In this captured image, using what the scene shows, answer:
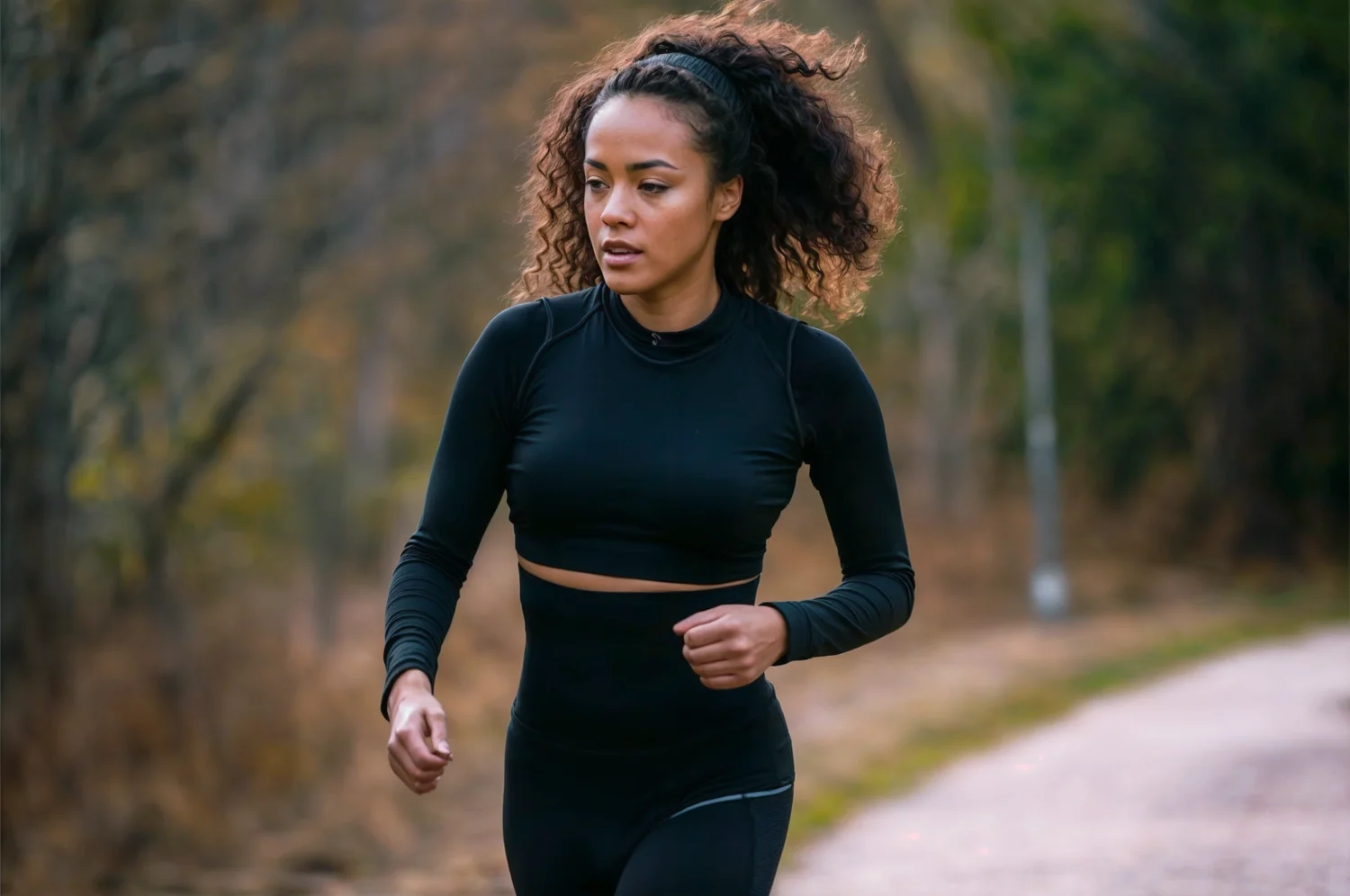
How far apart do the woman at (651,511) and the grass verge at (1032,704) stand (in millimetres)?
6126

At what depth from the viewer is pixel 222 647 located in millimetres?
12836

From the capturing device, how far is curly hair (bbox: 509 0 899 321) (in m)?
2.98

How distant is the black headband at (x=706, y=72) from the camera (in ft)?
9.60

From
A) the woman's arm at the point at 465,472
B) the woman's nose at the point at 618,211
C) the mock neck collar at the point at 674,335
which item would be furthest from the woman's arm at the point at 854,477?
the woman's arm at the point at 465,472

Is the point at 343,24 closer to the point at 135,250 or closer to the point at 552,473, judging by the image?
→ the point at 135,250

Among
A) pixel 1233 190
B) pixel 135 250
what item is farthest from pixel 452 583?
pixel 1233 190

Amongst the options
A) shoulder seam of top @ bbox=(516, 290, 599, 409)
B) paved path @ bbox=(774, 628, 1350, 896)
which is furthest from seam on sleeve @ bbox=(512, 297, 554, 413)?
paved path @ bbox=(774, 628, 1350, 896)

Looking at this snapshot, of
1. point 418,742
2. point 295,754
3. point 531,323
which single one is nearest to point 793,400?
point 531,323

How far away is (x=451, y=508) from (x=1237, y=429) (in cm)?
2421

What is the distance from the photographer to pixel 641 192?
2.83 metres

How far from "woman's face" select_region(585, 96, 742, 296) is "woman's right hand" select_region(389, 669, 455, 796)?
0.74m

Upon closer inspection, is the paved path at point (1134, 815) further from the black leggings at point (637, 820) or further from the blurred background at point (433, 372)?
the black leggings at point (637, 820)

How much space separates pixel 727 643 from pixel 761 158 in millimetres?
943

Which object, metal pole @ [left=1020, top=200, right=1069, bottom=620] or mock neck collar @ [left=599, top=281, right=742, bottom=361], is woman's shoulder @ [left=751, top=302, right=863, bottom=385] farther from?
metal pole @ [left=1020, top=200, right=1069, bottom=620]
